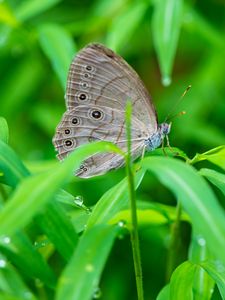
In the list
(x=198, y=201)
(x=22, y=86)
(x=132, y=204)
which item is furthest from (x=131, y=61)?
(x=198, y=201)

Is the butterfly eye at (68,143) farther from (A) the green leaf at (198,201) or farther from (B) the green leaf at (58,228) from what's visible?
(A) the green leaf at (198,201)

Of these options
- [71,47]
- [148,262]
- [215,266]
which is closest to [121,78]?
[71,47]

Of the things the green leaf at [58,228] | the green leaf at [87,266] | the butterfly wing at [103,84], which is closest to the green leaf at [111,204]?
the green leaf at [58,228]

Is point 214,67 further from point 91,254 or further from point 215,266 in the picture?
point 91,254

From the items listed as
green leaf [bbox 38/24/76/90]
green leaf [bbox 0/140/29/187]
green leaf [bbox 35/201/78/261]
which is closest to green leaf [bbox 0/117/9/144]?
green leaf [bbox 0/140/29/187]

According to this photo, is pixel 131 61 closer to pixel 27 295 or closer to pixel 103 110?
pixel 103 110

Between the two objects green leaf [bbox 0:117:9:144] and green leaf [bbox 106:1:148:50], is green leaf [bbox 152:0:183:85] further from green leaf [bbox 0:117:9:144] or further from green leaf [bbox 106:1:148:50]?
green leaf [bbox 0:117:9:144]
